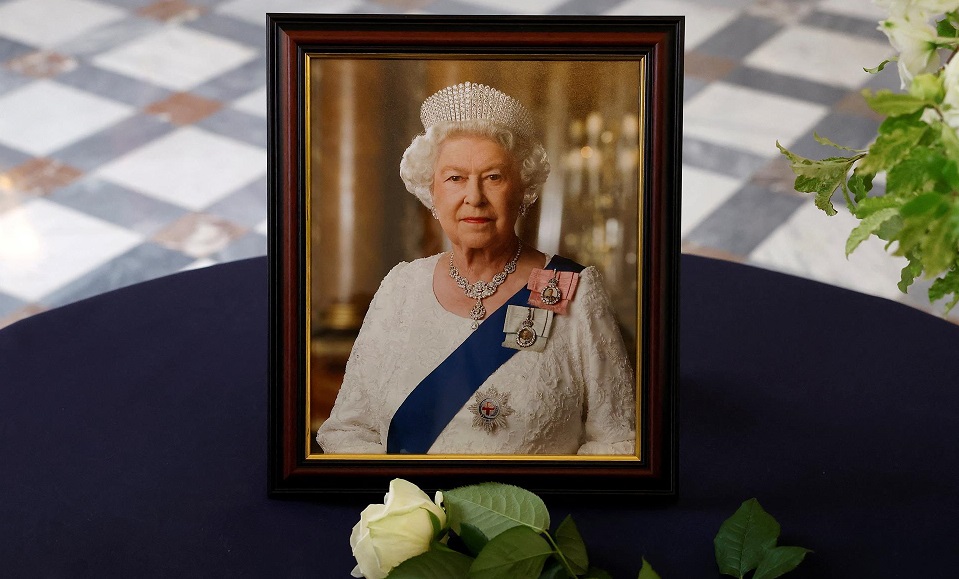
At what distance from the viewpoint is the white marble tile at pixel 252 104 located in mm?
3499

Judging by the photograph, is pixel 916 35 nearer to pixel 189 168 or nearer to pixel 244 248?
pixel 244 248

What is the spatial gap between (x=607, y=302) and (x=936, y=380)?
0.45 meters

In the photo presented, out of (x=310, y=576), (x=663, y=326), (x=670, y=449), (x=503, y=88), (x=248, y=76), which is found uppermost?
(x=248, y=76)

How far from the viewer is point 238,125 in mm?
3420

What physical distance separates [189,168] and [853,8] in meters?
2.57

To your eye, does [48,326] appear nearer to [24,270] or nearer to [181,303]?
[181,303]

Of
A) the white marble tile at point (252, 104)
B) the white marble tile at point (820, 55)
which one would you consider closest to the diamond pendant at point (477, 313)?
the white marble tile at point (252, 104)

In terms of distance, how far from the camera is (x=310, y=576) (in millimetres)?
931

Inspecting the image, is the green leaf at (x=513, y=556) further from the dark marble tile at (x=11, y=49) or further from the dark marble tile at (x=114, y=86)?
the dark marble tile at (x=11, y=49)

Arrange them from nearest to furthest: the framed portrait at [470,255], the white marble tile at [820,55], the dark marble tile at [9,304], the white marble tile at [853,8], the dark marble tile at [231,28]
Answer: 1. the framed portrait at [470,255]
2. the dark marble tile at [9,304]
3. the white marble tile at [820,55]
4. the dark marble tile at [231,28]
5. the white marble tile at [853,8]

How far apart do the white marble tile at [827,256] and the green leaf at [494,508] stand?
6.75 ft

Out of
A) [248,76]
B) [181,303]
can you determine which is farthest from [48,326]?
[248,76]

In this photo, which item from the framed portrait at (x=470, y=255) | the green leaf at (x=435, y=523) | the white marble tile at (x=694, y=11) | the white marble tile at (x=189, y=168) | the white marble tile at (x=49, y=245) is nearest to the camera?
the green leaf at (x=435, y=523)

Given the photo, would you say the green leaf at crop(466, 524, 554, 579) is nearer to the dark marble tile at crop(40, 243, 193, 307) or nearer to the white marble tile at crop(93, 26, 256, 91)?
the dark marble tile at crop(40, 243, 193, 307)
